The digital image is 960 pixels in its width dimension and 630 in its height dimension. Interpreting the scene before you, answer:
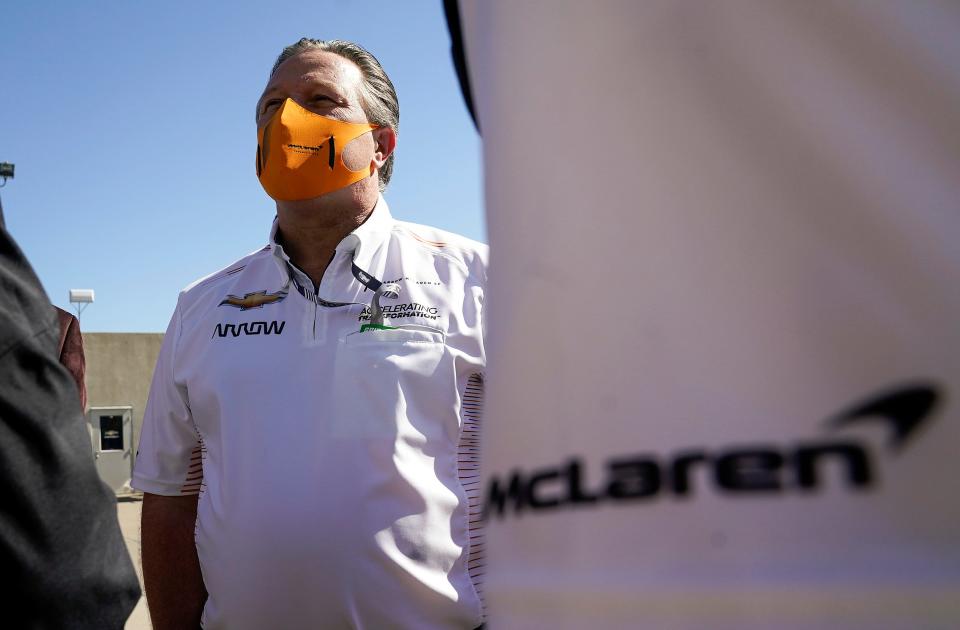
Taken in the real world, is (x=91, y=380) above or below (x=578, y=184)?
above

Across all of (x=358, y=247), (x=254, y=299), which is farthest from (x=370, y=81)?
(x=254, y=299)

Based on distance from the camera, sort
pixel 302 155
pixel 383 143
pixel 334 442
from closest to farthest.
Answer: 1. pixel 334 442
2. pixel 302 155
3. pixel 383 143

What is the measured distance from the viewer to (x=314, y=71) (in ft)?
9.55

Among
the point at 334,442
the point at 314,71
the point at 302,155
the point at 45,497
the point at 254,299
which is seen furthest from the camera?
the point at 314,71

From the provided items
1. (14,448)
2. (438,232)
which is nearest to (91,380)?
(438,232)

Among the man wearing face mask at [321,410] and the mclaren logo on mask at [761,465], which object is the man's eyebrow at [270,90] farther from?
the mclaren logo on mask at [761,465]

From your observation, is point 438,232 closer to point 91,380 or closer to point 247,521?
point 247,521

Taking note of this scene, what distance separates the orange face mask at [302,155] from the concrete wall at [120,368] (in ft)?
59.4

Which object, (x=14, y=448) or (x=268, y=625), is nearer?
(x=14, y=448)

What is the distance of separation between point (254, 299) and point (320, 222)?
1.21 feet

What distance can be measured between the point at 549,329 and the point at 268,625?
181 cm

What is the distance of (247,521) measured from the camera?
2293mm

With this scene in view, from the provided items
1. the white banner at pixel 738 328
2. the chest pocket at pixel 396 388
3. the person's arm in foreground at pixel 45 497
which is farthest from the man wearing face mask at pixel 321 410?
the white banner at pixel 738 328

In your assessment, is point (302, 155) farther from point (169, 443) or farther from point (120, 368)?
point (120, 368)
